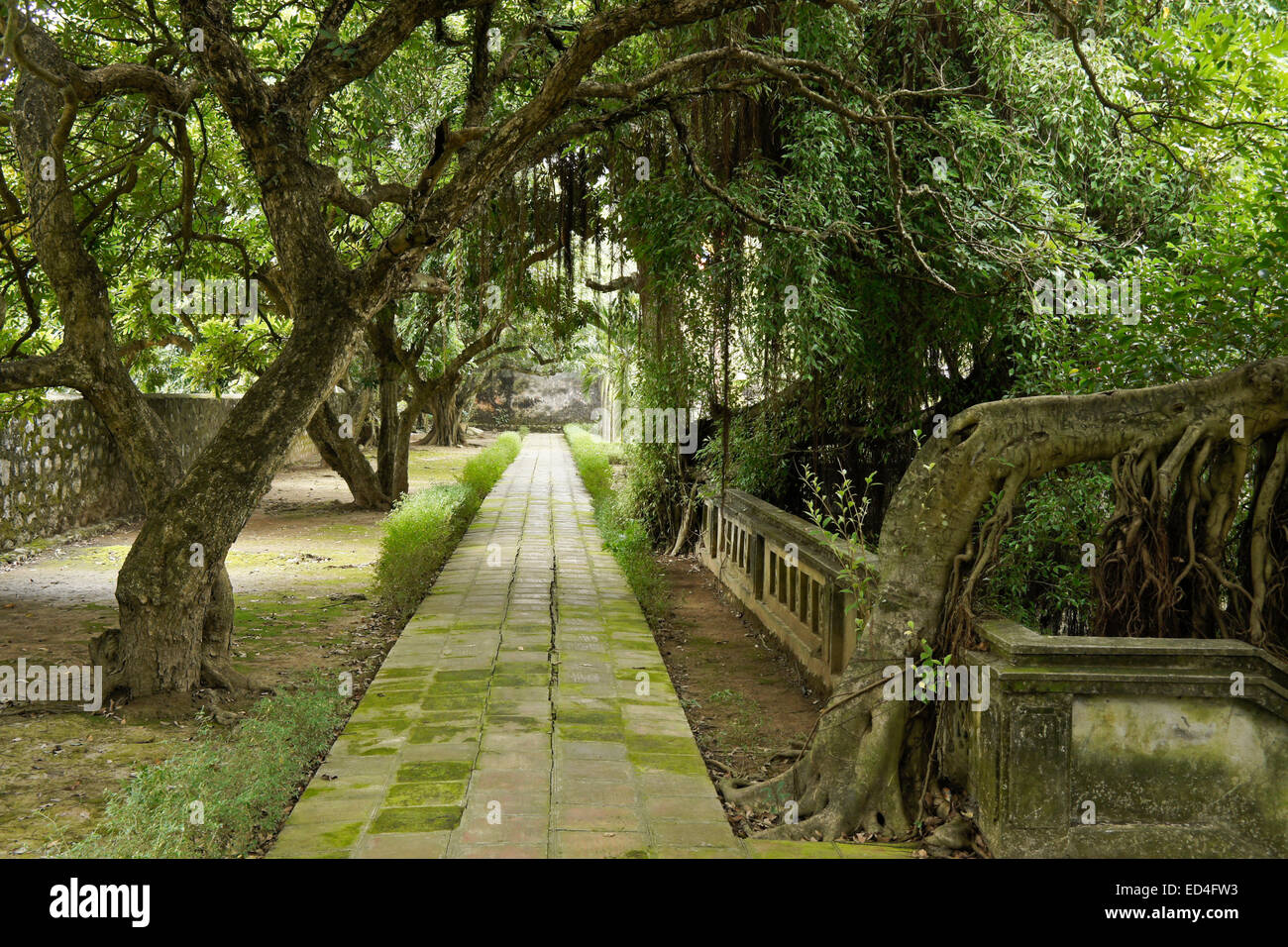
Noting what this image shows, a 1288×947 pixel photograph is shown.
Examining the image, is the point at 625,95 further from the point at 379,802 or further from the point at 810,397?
the point at 379,802

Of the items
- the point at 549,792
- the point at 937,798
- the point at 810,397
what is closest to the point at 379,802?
the point at 549,792

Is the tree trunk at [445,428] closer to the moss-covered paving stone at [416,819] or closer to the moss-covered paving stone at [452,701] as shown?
the moss-covered paving stone at [452,701]

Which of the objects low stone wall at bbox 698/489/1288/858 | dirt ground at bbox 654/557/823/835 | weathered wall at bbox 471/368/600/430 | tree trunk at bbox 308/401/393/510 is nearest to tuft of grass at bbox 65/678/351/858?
dirt ground at bbox 654/557/823/835

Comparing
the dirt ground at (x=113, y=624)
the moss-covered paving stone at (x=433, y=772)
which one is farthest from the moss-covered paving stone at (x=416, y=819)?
the dirt ground at (x=113, y=624)

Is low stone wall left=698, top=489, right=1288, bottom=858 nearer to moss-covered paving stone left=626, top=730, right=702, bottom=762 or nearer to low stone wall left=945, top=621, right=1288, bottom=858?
low stone wall left=945, top=621, right=1288, bottom=858

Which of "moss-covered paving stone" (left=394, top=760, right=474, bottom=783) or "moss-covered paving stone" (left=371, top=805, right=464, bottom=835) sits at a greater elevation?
"moss-covered paving stone" (left=394, top=760, right=474, bottom=783)

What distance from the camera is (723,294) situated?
8.30 m

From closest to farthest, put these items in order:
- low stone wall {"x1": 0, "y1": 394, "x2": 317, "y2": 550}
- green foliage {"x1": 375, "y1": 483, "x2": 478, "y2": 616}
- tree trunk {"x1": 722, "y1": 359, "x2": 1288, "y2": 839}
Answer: tree trunk {"x1": 722, "y1": 359, "x2": 1288, "y2": 839}
green foliage {"x1": 375, "y1": 483, "x2": 478, "y2": 616}
low stone wall {"x1": 0, "y1": 394, "x2": 317, "y2": 550}

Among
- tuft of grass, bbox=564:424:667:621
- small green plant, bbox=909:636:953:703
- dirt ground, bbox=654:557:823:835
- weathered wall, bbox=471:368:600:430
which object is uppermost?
weathered wall, bbox=471:368:600:430

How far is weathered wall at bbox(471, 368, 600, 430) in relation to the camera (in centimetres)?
5022

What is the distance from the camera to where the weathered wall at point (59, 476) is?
36.0 ft

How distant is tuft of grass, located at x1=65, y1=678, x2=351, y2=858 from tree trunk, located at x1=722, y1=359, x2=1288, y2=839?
2.18 m

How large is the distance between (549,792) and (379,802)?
73cm

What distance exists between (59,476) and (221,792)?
10047 mm
